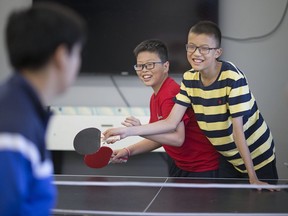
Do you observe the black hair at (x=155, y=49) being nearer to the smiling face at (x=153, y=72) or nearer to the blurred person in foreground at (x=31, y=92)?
the smiling face at (x=153, y=72)

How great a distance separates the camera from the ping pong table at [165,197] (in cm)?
194

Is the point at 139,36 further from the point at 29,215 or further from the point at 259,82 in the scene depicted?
the point at 29,215

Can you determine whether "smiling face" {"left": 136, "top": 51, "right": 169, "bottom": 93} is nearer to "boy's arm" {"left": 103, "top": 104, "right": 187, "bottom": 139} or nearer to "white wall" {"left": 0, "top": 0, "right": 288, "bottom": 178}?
"boy's arm" {"left": 103, "top": 104, "right": 187, "bottom": 139}

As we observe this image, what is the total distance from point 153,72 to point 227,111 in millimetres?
499

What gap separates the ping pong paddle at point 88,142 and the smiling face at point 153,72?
509 millimetres

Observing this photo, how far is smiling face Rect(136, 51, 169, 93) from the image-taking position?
286 centimetres

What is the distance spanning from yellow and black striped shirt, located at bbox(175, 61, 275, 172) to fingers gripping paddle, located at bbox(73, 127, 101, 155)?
0.52 metres

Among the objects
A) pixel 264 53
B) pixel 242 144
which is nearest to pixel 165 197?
pixel 242 144

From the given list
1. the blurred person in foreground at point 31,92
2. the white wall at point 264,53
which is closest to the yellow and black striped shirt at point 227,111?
the blurred person in foreground at point 31,92

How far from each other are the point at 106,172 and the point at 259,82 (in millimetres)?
1684

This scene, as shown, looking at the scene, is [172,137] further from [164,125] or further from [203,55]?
[203,55]

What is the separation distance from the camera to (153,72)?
9.36 feet

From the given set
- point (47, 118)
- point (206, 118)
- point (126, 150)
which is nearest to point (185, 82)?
point (206, 118)

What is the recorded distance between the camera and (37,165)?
3.64 ft
